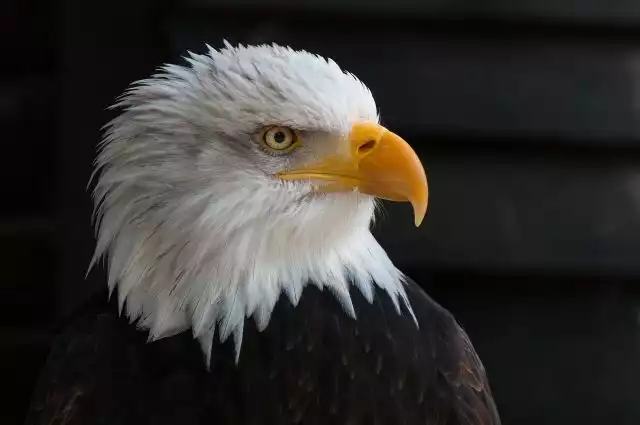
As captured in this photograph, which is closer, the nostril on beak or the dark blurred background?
the nostril on beak

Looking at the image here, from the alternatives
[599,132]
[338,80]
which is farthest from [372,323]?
[599,132]

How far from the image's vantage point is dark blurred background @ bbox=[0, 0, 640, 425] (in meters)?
1.96

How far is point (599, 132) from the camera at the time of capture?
79.7 inches

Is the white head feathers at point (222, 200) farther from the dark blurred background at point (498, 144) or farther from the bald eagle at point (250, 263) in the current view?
the dark blurred background at point (498, 144)

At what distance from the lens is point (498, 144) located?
205cm

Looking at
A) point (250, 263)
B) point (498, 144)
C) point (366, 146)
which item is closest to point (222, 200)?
point (250, 263)

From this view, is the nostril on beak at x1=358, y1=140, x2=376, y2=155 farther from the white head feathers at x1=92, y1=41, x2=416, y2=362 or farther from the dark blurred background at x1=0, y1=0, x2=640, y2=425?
the dark blurred background at x1=0, y1=0, x2=640, y2=425

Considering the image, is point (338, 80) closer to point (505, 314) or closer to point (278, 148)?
point (278, 148)

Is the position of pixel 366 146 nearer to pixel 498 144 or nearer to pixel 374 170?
pixel 374 170

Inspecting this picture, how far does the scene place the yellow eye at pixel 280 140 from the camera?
1222mm

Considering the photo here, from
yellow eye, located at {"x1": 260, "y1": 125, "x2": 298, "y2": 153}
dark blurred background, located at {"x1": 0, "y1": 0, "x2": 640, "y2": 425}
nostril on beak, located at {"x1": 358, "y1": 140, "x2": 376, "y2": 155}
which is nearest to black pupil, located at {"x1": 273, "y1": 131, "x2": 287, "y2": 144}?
yellow eye, located at {"x1": 260, "y1": 125, "x2": 298, "y2": 153}

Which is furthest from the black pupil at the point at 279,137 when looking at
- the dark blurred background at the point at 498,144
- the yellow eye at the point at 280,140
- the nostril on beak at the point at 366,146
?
the dark blurred background at the point at 498,144

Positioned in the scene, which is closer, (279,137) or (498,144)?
(279,137)

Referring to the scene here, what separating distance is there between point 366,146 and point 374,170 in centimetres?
4
